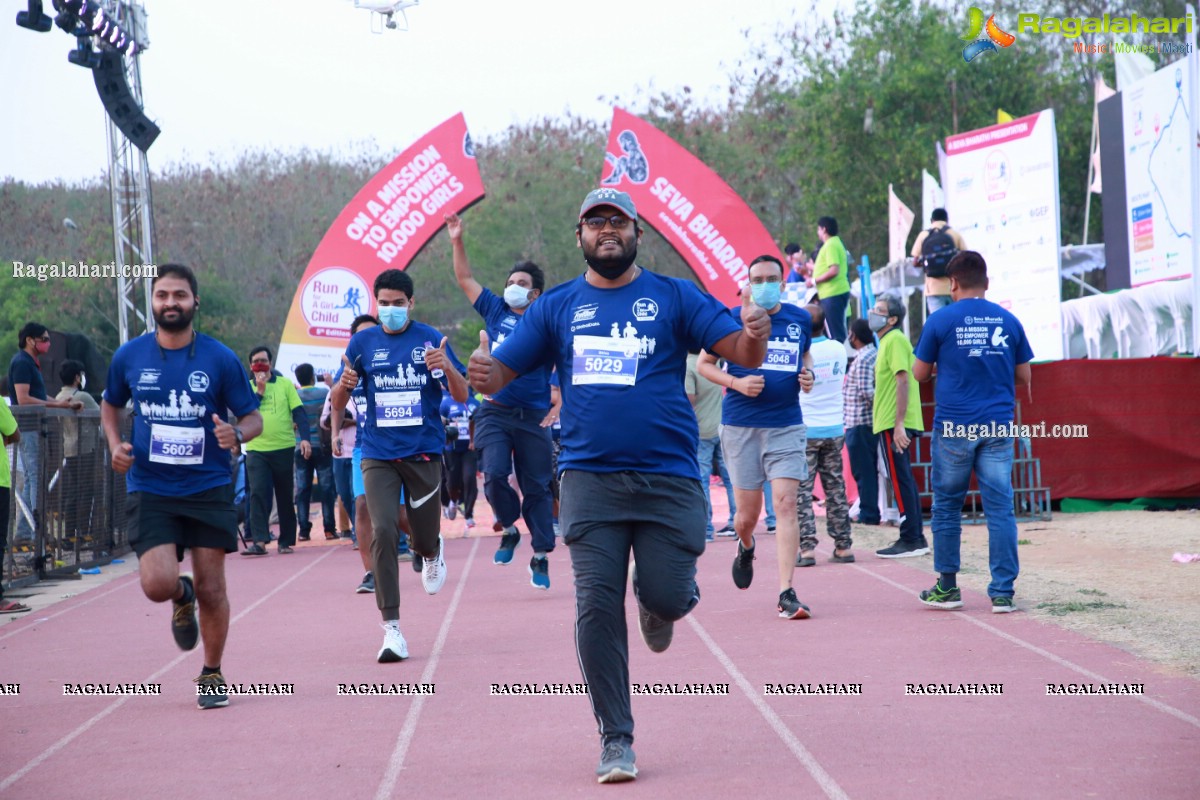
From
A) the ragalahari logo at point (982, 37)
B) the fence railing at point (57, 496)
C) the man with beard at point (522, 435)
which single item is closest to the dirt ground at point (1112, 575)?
the man with beard at point (522, 435)

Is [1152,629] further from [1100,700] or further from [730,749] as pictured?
[730,749]

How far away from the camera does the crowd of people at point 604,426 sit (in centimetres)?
485

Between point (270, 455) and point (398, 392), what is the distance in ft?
24.4

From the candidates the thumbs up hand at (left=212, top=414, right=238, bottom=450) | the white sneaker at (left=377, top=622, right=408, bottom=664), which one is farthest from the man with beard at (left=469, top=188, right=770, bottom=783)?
the white sneaker at (left=377, top=622, right=408, bottom=664)

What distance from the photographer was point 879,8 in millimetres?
39594

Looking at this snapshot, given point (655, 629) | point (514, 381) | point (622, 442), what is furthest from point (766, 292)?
point (622, 442)

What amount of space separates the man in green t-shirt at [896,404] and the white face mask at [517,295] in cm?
332

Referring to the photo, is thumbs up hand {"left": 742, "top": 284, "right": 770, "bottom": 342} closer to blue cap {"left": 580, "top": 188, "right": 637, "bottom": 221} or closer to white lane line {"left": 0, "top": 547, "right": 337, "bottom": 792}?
blue cap {"left": 580, "top": 188, "right": 637, "bottom": 221}

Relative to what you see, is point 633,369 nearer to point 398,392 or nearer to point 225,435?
point 225,435

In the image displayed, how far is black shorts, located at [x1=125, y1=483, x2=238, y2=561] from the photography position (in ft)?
20.9

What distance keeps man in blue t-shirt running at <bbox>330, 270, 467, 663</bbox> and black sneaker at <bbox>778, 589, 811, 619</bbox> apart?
7.33 feet

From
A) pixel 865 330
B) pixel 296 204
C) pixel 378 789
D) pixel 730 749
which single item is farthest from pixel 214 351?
pixel 296 204

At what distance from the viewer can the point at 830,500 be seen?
11938 mm

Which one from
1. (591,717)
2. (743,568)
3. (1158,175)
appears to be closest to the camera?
(591,717)
